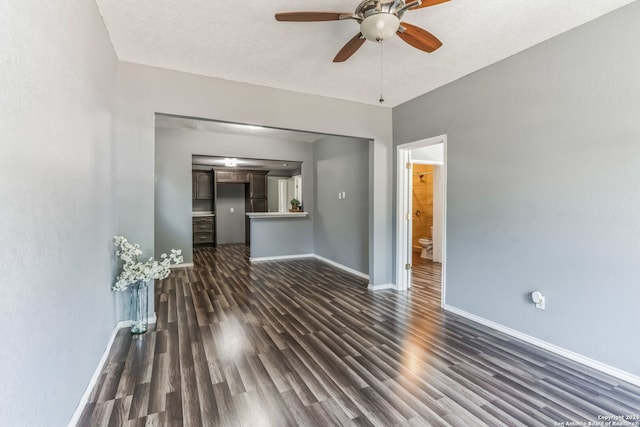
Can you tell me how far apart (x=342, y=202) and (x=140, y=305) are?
3642 millimetres

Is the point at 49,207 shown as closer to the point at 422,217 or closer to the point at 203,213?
the point at 422,217

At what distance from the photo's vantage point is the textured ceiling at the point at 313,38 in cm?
208

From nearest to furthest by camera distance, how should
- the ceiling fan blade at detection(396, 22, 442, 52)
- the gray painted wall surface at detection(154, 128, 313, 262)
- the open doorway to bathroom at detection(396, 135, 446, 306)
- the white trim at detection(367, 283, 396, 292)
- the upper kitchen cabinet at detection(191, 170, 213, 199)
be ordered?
the ceiling fan blade at detection(396, 22, 442, 52), the open doorway to bathroom at detection(396, 135, 446, 306), the white trim at detection(367, 283, 396, 292), the gray painted wall surface at detection(154, 128, 313, 262), the upper kitchen cabinet at detection(191, 170, 213, 199)

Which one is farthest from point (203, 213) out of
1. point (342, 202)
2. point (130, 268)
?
point (130, 268)

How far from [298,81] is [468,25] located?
5.77 feet

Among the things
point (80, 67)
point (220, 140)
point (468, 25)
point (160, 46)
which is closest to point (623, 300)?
point (468, 25)

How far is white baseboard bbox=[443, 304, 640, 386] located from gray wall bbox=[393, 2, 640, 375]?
0.05 m

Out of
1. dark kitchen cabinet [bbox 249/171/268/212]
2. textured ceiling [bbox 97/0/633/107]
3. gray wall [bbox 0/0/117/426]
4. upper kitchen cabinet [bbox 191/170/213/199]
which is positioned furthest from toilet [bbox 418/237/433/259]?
gray wall [bbox 0/0/117/426]

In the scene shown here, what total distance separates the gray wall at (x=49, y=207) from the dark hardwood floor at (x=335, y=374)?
1.48 feet

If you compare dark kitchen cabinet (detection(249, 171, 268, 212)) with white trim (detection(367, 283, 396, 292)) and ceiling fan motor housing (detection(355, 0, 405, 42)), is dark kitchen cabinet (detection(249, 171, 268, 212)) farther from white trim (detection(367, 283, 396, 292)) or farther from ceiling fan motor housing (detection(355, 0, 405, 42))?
ceiling fan motor housing (detection(355, 0, 405, 42))

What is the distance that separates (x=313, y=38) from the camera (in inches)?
96.8

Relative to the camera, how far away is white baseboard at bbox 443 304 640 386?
2.10m

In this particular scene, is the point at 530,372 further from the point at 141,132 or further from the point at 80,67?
the point at 141,132

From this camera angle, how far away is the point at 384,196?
4301mm
